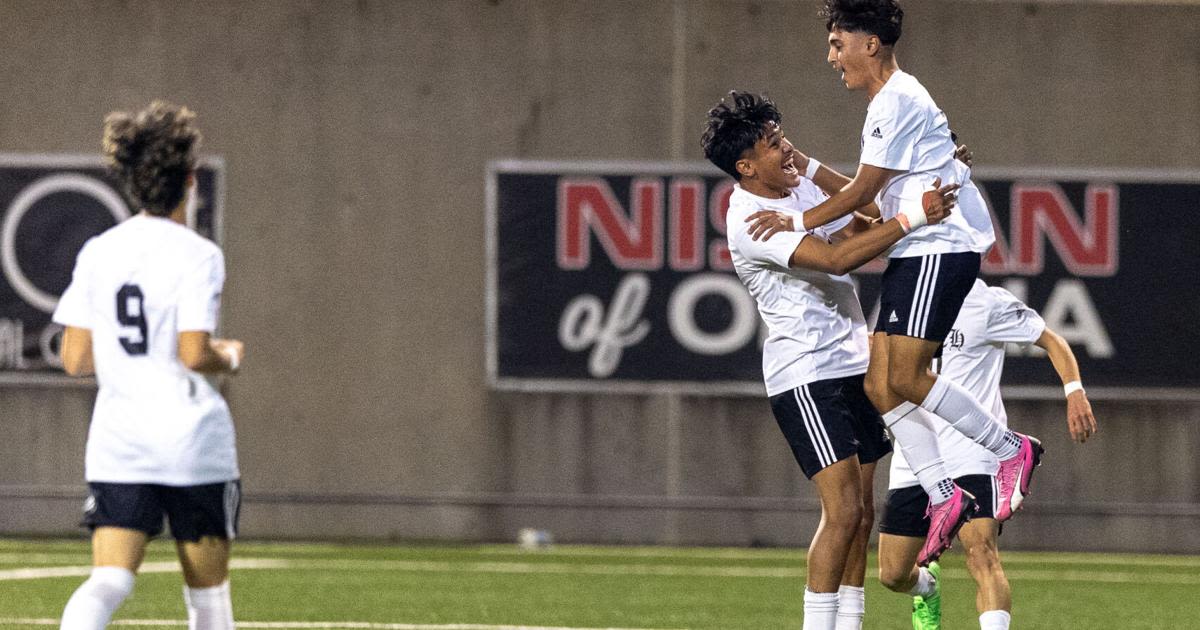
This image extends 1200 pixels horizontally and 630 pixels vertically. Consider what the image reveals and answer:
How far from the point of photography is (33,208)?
13.6m

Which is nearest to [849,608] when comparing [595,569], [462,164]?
[595,569]

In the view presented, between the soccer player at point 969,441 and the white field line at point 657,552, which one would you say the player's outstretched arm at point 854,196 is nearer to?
the soccer player at point 969,441

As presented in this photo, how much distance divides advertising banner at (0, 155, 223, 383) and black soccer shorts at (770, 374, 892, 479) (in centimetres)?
803

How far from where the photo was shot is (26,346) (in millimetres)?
13547

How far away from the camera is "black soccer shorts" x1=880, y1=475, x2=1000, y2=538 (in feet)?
22.3

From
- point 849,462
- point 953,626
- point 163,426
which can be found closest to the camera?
point 163,426

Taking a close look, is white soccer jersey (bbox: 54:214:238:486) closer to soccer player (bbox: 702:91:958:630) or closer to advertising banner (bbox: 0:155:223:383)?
soccer player (bbox: 702:91:958:630)

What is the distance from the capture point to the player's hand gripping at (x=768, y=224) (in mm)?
6367

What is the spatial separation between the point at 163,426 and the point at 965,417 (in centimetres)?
294

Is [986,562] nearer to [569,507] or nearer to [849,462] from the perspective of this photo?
[849,462]

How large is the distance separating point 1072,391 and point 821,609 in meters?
1.38

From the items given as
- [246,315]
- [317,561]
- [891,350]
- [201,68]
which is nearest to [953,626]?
[891,350]

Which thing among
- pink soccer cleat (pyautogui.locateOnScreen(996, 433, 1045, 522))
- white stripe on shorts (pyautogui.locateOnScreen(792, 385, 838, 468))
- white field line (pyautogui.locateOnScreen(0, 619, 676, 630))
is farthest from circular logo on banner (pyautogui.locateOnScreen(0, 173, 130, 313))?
pink soccer cleat (pyautogui.locateOnScreen(996, 433, 1045, 522))

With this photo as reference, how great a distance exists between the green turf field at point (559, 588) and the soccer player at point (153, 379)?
3.26 m
